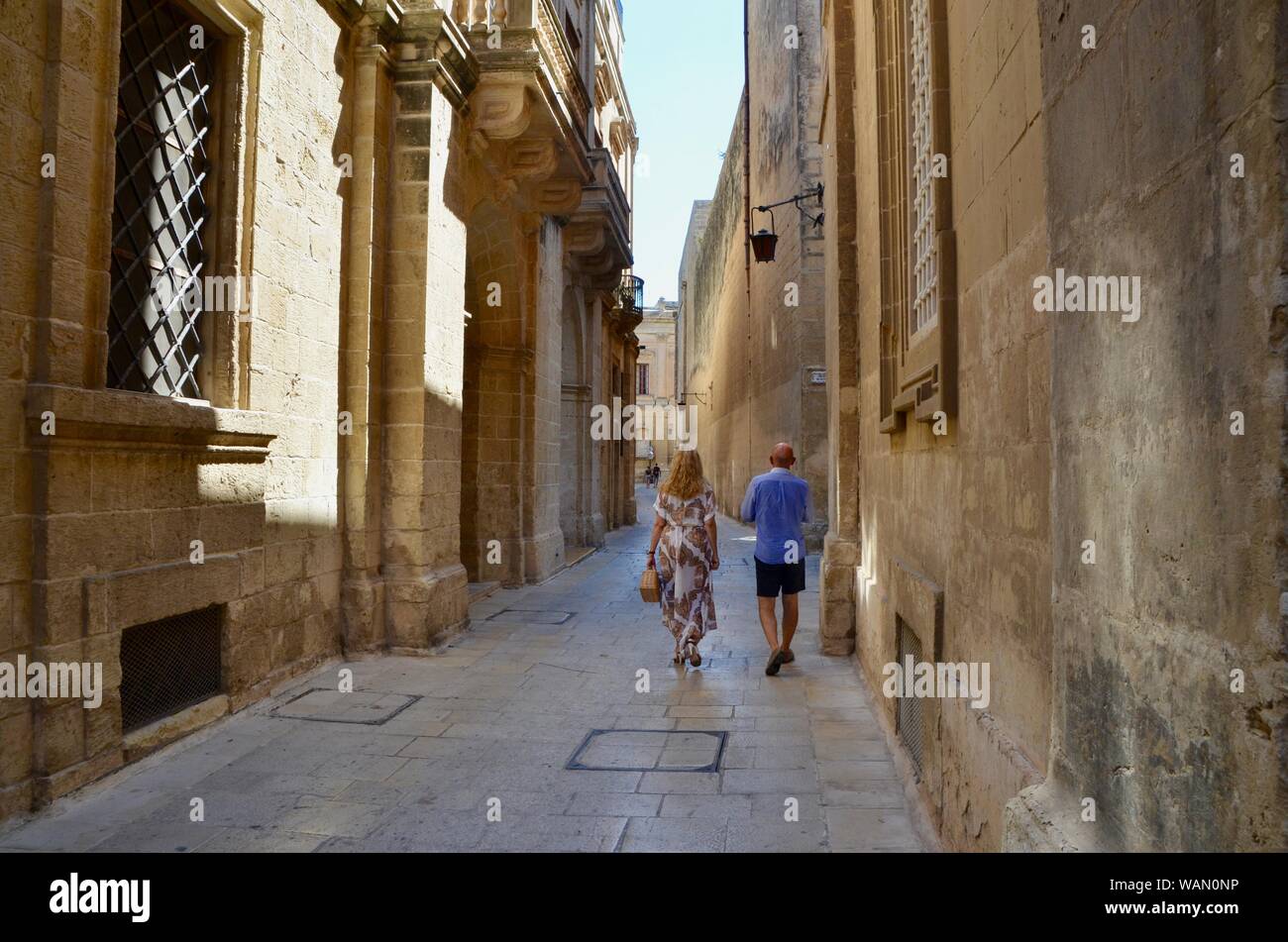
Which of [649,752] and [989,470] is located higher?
[989,470]

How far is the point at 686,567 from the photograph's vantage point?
23.0ft

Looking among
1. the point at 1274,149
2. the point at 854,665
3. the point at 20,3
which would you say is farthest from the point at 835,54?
the point at 1274,149

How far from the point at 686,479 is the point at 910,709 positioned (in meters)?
3.08

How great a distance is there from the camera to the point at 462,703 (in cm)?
584

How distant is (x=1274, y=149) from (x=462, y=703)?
17.7ft

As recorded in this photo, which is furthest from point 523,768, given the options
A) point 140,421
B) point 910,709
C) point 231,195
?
point 231,195

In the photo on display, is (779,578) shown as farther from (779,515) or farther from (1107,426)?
(1107,426)

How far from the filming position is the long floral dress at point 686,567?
7.01m

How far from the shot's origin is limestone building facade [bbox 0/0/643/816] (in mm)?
3996

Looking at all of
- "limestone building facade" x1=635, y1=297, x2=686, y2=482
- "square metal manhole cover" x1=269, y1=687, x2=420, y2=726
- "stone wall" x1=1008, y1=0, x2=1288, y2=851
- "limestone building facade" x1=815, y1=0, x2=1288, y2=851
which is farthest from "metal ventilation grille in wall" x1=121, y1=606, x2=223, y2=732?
"limestone building facade" x1=635, y1=297, x2=686, y2=482

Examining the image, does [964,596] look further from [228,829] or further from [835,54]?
[835,54]

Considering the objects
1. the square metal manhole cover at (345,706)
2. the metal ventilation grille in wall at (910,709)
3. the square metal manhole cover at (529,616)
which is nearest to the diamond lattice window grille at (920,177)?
the metal ventilation grille in wall at (910,709)

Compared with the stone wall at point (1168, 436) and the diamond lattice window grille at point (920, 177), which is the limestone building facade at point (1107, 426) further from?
the diamond lattice window grille at point (920, 177)

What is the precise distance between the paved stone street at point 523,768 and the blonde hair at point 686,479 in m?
1.36
